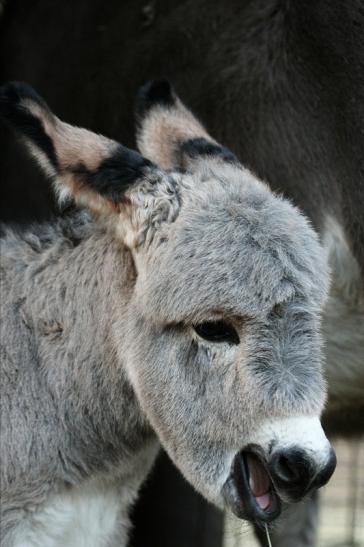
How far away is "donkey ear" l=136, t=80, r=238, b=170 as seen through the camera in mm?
4359

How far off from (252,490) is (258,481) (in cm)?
3

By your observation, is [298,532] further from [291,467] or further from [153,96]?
[291,467]

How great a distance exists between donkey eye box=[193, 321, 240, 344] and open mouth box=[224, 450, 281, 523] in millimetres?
362

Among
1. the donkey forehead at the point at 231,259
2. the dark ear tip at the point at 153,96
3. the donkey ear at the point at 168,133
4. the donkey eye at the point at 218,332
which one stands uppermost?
the dark ear tip at the point at 153,96

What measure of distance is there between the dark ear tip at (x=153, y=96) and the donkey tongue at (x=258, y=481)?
5.16ft

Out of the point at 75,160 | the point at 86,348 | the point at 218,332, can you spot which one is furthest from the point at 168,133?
the point at 218,332

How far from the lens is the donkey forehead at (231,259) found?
12.2 ft

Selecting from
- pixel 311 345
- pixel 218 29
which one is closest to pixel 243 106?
pixel 218 29

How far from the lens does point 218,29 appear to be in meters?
5.49

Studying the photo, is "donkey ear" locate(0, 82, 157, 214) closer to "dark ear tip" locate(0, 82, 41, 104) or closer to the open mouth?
"dark ear tip" locate(0, 82, 41, 104)

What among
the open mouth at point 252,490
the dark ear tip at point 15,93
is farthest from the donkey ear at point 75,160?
the open mouth at point 252,490

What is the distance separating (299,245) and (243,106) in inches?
63.1

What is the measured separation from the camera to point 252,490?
3770 mm

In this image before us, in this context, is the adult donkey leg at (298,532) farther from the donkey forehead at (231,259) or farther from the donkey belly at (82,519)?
the donkey forehead at (231,259)
